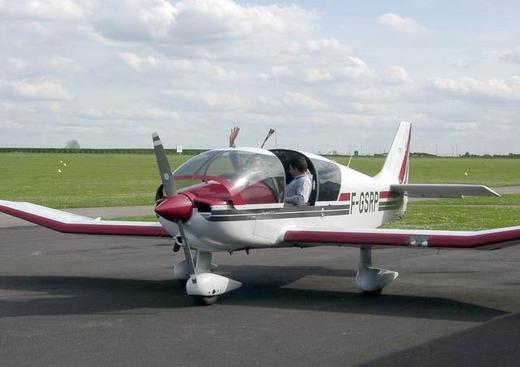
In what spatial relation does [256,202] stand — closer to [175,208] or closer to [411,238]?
[175,208]

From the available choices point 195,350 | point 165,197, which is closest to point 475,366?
point 195,350

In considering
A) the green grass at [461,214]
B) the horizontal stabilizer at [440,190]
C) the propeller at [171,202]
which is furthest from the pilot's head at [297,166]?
the green grass at [461,214]

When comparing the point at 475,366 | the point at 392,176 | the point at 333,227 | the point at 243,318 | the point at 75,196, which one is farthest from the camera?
the point at 75,196

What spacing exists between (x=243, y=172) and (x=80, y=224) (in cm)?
369

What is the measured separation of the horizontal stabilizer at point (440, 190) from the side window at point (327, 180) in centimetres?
222

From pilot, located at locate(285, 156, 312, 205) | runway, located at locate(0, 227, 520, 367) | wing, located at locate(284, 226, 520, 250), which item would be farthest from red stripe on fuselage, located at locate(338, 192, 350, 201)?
wing, located at locate(284, 226, 520, 250)

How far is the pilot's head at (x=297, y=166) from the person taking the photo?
1177 cm

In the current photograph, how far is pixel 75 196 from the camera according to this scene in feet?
120

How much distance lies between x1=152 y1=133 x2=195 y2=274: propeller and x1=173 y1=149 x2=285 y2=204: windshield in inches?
21.1

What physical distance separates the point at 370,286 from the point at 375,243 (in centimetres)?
72

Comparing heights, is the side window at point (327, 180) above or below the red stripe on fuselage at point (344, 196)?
above

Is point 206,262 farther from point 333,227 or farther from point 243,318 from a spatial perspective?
point 333,227

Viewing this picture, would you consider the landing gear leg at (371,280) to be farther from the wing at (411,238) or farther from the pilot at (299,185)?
the pilot at (299,185)

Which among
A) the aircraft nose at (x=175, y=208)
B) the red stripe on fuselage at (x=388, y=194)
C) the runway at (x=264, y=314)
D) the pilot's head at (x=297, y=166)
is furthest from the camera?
the red stripe on fuselage at (x=388, y=194)
